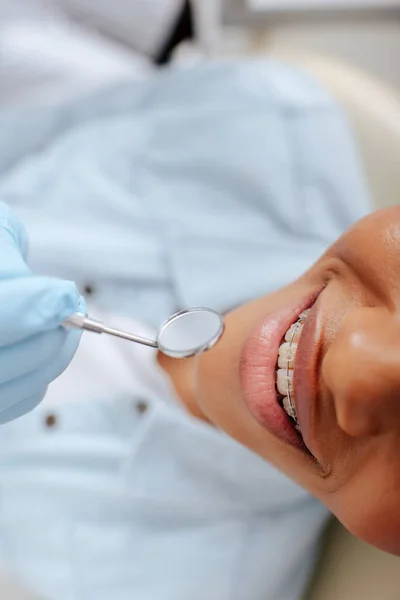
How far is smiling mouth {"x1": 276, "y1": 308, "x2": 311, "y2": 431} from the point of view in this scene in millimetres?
645

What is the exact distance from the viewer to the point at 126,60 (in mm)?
1307

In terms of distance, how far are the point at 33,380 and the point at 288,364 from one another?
259 millimetres

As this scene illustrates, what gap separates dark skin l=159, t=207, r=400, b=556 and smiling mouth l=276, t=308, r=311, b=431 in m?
0.03

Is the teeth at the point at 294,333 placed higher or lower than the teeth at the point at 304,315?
lower

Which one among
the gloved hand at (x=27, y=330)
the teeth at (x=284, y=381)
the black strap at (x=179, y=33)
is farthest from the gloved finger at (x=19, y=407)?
the black strap at (x=179, y=33)

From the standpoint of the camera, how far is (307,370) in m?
0.59

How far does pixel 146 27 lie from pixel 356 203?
25.7 inches

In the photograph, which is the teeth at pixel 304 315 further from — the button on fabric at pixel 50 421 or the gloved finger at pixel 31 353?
the button on fabric at pixel 50 421

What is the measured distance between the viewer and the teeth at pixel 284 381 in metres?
0.64

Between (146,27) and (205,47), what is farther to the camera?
(205,47)

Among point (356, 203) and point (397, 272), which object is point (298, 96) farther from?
point (397, 272)

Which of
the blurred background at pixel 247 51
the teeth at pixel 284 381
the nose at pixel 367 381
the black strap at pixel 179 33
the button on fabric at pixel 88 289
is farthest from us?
the black strap at pixel 179 33

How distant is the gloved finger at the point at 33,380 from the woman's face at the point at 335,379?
173 millimetres

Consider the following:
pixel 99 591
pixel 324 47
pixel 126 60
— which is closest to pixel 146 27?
pixel 126 60
